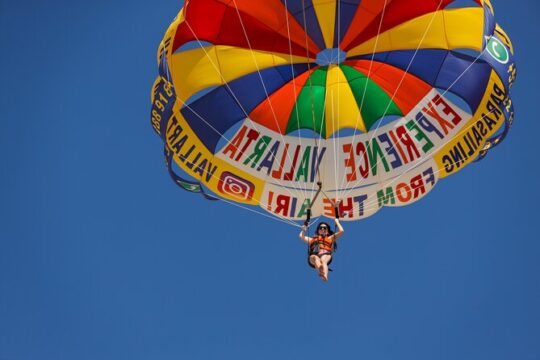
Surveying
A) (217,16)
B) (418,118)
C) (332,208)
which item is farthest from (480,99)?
(217,16)

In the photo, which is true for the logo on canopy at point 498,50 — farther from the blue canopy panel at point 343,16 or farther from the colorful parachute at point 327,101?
the blue canopy panel at point 343,16

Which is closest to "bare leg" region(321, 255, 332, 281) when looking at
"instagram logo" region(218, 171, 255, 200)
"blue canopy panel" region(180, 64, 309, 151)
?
"instagram logo" region(218, 171, 255, 200)

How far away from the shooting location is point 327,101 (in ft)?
56.2

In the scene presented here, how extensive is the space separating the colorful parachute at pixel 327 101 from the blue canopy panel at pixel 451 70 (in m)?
0.02

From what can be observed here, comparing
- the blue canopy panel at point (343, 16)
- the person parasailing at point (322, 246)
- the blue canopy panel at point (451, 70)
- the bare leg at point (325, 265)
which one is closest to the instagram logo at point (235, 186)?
the person parasailing at point (322, 246)

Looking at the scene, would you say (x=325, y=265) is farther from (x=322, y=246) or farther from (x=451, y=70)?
(x=451, y=70)

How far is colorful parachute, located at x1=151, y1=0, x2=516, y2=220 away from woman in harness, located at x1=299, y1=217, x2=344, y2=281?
120 centimetres

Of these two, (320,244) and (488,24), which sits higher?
(488,24)

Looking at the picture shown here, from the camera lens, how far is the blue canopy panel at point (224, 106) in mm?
16797

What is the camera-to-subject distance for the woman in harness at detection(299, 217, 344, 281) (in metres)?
14.8

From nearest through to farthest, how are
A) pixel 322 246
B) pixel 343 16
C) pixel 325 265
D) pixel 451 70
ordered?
pixel 325 265
pixel 322 246
pixel 451 70
pixel 343 16

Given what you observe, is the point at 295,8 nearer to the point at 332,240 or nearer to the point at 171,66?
the point at 171,66

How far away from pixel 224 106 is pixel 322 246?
319 centimetres

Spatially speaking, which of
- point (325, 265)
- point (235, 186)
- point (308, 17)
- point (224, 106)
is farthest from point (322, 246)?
point (308, 17)
